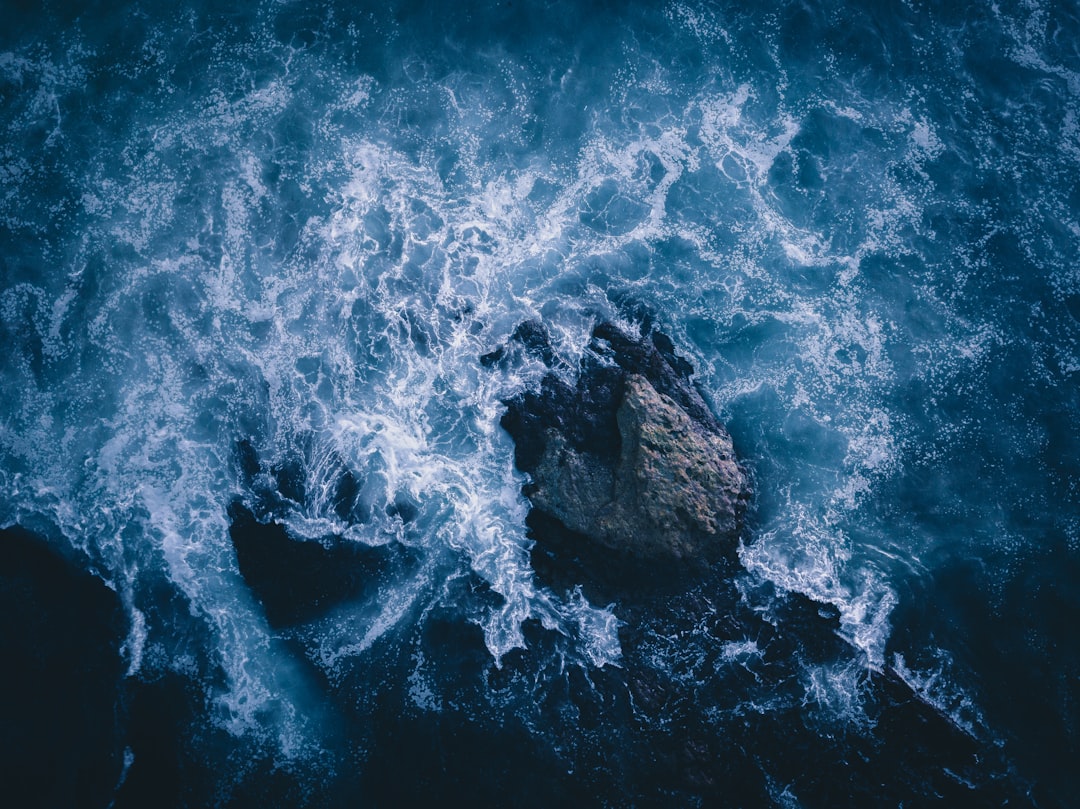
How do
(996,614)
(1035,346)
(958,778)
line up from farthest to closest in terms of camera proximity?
1. (1035,346)
2. (996,614)
3. (958,778)

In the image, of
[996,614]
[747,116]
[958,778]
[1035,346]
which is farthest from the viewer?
[747,116]

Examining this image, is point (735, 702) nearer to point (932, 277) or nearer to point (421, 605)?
point (421, 605)

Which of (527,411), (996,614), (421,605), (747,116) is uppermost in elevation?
(747,116)

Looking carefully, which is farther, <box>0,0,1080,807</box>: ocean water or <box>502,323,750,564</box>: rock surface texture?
<box>502,323,750,564</box>: rock surface texture

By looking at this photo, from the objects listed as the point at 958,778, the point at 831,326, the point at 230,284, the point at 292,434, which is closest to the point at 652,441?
the point at 831,326

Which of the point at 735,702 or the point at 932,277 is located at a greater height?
the point at 932,277
